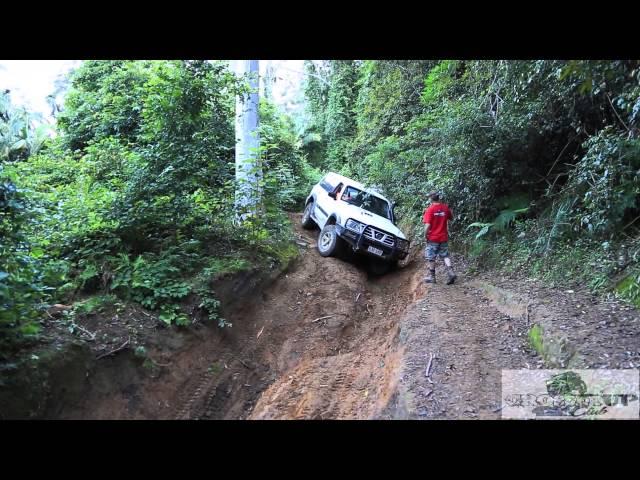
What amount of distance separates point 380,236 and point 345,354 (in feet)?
11.4

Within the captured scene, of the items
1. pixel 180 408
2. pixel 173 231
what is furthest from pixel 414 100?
pixel 180 408

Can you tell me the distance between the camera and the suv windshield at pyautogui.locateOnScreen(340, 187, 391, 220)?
34.9 feet

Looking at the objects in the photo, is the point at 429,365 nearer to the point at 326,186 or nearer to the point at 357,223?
the point at 357,223

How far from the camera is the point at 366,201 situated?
10758 mm

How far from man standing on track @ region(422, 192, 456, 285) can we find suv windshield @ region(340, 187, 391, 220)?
2.52 m

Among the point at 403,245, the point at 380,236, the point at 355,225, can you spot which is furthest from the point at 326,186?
the point at 403,245

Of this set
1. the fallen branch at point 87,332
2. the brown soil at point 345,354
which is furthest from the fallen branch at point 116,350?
the fallen branch at point 87,332

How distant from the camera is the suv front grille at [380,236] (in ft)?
30.8

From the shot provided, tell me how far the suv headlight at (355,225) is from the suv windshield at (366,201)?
119 centimetres

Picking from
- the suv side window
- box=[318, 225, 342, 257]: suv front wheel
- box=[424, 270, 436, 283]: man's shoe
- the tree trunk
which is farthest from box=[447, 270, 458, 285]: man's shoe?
the suv side window

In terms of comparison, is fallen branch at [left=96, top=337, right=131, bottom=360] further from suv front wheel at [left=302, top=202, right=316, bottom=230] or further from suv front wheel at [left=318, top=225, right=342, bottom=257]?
suv front wheel at [left=302, top=202, right=316, bottom=230]

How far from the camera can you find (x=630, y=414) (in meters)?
3.24

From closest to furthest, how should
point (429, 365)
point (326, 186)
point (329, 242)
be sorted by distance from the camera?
point (429, 365)
point (329, 242)
point (326, 186)

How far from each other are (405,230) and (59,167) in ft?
33.7
